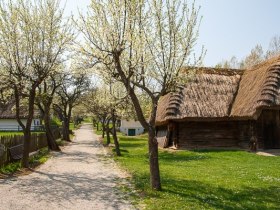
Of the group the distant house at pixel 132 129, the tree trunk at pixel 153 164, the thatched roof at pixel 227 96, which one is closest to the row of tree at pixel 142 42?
the tree trunk at pixel 153 164

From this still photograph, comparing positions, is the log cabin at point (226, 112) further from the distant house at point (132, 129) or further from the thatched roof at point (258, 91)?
the distant house at point (132, 129)

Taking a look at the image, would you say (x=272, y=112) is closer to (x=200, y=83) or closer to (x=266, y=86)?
(x=266, y=86)

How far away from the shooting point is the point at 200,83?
113 feet

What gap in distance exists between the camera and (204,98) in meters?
32.2

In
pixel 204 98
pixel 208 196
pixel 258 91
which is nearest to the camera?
pixel 208 196

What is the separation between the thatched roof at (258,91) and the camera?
26719 millimetres

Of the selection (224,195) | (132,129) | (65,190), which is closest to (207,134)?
(224,195)

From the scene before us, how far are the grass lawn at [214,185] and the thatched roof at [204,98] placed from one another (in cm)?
842

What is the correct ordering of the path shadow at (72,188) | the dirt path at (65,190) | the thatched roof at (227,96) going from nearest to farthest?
the dirt path at (65,190) < the path shadow at (72,188) < the thatched roof at (227,96)

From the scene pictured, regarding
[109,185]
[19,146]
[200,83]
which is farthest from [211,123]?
[109,185]

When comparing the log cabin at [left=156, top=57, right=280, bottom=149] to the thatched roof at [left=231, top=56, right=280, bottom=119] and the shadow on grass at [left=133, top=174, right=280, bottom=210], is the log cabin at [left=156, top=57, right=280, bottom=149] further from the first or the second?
the shadow on grass at [left=133, top=174, right=280, bottom=210]

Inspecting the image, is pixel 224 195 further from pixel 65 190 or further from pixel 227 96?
pixel 227 96

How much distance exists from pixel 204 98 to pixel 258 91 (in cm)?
509

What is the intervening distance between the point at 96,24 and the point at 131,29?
1326mm
